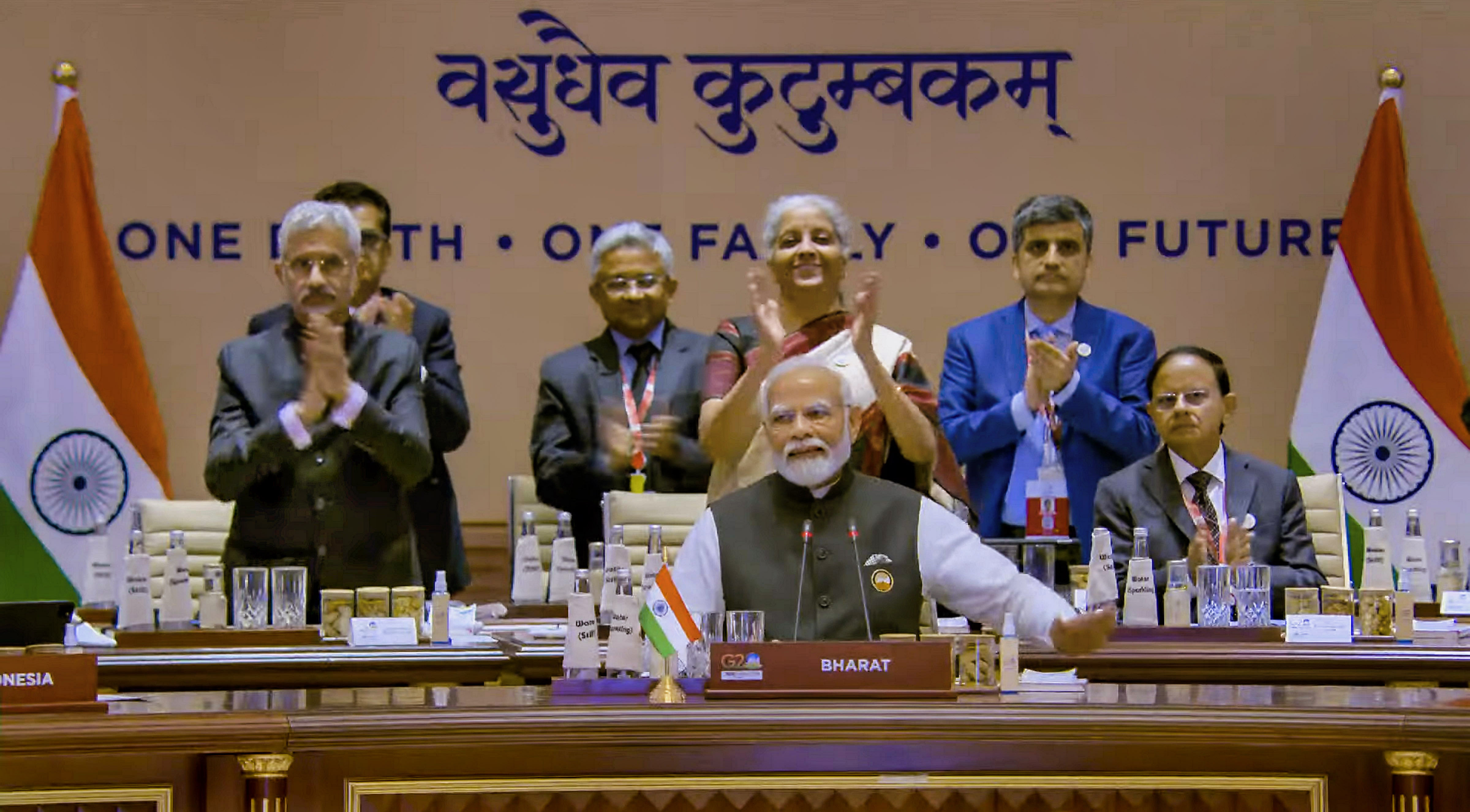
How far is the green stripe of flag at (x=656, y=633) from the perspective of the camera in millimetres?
3137

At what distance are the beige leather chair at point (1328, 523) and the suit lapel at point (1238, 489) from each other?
612mm

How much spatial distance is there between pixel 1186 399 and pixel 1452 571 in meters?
0.96

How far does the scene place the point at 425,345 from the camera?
5.73 meters

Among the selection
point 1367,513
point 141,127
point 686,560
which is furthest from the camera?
point 141,127

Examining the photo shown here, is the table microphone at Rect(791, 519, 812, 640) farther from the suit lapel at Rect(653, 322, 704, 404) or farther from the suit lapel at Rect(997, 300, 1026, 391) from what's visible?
the suit lapel at Rect(997, 300, 1026, 391)

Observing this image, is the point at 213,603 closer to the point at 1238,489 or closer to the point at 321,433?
the point at 321,433

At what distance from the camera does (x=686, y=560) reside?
3994 mm

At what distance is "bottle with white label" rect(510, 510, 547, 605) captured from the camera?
5051 millimetres

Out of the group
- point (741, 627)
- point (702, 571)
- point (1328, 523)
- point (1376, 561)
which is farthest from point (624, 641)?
point (1328, 523)

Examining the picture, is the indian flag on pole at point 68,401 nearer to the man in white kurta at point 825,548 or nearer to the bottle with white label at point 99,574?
the bottle with white label at point 99,574

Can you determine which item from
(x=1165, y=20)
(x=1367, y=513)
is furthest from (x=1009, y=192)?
(x=1367, y=513)

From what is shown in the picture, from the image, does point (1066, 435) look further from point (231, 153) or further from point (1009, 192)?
point (231, 153)

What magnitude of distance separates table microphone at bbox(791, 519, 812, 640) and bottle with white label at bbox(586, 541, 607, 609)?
19.1 inches

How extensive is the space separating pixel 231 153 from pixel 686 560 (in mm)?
3944
